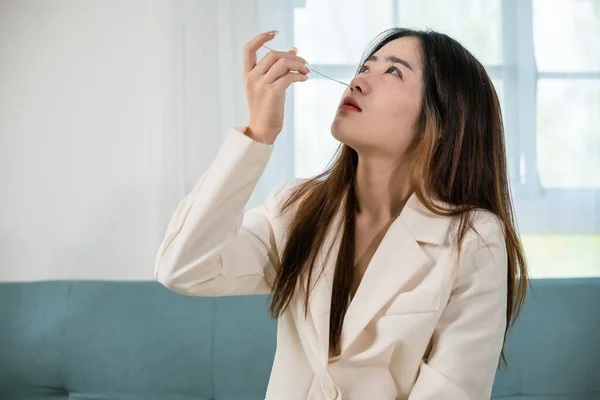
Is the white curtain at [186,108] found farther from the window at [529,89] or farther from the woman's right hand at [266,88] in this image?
the woman's right hand at [266,88]

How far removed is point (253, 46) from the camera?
113cm

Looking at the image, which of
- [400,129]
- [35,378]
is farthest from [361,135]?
[35,378]

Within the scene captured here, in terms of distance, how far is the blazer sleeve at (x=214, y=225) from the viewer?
1.11 meters

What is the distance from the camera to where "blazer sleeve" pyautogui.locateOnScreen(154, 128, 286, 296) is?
111 cm

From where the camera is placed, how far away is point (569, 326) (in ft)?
6.47

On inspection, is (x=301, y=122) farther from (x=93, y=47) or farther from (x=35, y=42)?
(x=35, y=42)

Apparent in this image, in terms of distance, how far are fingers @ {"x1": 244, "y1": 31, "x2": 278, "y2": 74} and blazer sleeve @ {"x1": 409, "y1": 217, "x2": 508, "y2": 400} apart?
51 centimetres

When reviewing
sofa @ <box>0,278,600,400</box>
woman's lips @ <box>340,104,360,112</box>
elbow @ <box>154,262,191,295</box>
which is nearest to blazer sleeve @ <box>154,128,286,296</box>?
elbow @ <box>154,262,191,295</box>

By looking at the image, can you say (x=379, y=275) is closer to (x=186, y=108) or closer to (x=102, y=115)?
(x=186, y=108)

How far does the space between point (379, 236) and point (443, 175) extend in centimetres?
18

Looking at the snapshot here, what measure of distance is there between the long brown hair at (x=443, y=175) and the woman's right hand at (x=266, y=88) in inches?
10.6

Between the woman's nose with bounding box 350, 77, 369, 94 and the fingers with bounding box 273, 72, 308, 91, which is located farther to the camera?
the woman's nose with bounding box 350, 77, 369, 94

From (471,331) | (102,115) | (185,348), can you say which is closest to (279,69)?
(471,331)

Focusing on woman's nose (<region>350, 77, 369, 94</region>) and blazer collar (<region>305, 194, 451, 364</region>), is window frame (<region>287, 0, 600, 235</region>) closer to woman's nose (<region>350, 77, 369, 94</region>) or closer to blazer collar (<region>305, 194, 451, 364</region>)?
woman's nose (<region>350, 77, 369, 94</region>)
